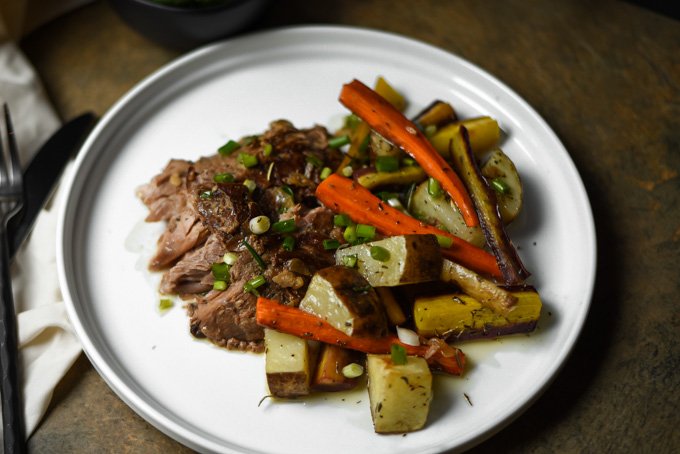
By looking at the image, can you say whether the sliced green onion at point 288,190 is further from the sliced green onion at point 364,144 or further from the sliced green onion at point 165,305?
the sliced green onion at point 165,305

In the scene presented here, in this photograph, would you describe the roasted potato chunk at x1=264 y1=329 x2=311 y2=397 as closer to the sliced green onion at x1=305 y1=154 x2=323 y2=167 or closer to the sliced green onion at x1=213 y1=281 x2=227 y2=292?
the sliced green onion at x1=213 y1=281 x2=227 y2=292

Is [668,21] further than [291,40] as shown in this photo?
Yes

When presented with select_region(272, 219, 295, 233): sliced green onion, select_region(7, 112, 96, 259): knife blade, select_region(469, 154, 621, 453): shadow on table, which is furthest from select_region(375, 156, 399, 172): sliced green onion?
select_region(7, 112, 96, 259): knife blade

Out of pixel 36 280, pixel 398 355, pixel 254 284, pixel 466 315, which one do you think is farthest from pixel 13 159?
pixel 466 315

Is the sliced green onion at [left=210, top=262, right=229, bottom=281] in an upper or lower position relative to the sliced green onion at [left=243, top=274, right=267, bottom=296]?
lower

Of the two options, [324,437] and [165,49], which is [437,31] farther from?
[324,437]

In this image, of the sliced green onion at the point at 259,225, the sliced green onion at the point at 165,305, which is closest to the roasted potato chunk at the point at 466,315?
the sliced green onion at the point at 259,225

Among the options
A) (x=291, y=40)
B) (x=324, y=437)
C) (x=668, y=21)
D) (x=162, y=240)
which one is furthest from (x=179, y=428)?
(x=668, y=21)
